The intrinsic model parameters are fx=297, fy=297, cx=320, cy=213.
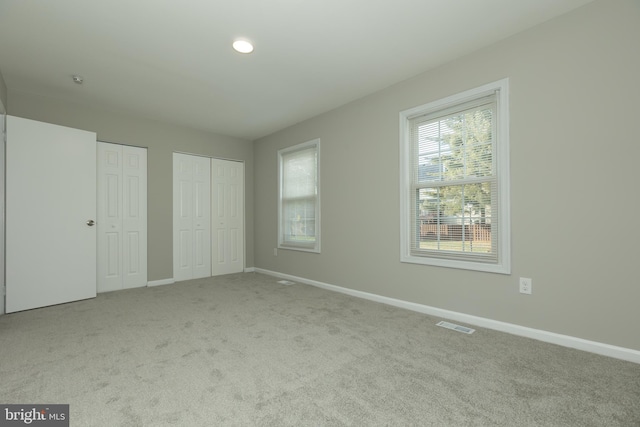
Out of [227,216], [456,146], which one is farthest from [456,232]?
[227,216]

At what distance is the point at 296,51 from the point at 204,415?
2.82 m

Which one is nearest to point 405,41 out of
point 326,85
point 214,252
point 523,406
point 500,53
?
point 500,53

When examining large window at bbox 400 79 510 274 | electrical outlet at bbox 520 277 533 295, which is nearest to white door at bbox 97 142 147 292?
large window at bbox 400 79 510 274

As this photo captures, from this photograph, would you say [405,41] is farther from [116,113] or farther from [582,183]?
[116,113]

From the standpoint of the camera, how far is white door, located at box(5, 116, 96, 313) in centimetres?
320

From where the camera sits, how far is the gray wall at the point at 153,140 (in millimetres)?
3693

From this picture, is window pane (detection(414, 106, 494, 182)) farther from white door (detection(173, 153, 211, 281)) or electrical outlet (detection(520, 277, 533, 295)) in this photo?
white door (detection(173, 153, 211, 281))

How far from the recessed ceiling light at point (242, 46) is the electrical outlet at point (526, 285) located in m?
3.06

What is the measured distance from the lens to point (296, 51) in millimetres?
2740

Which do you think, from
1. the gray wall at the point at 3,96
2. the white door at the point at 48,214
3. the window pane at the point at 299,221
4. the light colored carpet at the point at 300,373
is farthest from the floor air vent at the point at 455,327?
the gray wall at the point at 3,96

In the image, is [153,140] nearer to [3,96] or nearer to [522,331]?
[3,96]

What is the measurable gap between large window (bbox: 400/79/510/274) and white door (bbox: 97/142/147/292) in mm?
3790

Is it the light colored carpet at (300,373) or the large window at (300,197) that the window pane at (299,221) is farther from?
the light colored carpet at (300,373)

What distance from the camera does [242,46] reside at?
2.62 metres
